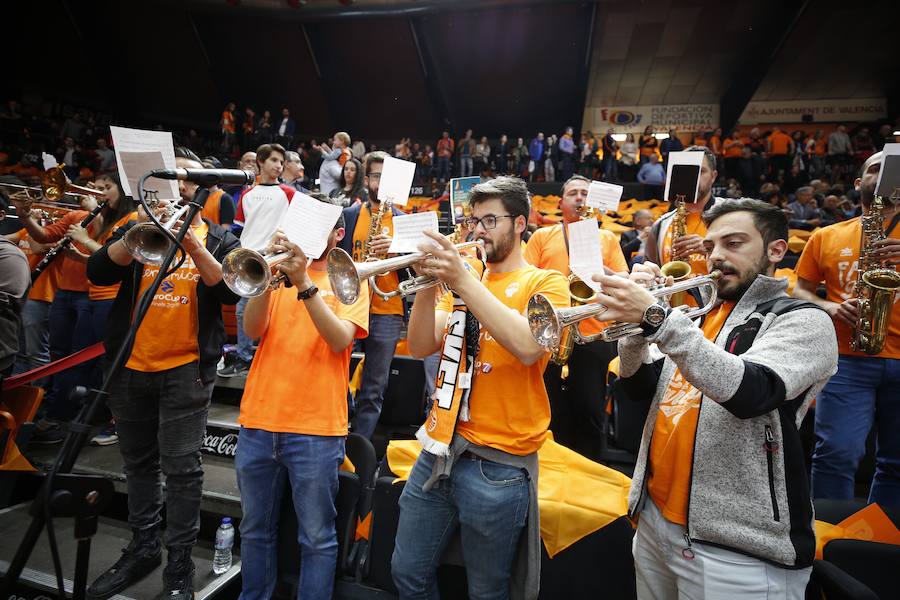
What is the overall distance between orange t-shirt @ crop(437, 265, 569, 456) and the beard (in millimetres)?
574

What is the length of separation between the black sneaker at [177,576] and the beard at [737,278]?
2.97m

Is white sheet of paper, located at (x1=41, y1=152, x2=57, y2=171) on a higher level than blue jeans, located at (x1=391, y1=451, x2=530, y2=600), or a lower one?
higher

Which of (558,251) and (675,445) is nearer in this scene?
(675,445)

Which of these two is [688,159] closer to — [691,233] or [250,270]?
[691,233]

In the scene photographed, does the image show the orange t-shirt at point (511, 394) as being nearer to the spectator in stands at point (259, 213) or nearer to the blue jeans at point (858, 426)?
the blue jeans at point (858, 426)

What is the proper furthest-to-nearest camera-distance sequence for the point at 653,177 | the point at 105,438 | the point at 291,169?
the point at 653,177 → the point at 291,169 → the point at 105,438

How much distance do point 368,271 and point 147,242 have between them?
1209 mm

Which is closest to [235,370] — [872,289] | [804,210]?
[872,289]

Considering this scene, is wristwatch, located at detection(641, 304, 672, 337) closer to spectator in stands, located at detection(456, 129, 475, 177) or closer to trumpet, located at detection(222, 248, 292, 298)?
trumpet, located at detection(222, 248, 292, 298)

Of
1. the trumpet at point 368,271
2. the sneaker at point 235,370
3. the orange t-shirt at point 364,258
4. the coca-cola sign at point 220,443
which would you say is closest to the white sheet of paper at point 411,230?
the trumpet at point 368,271

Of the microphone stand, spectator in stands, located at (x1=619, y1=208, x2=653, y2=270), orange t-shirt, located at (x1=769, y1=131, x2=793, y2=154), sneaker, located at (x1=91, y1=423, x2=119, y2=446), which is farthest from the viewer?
orange t-shirt, located at (x1=769, y1=131, x2=793, y2=154)

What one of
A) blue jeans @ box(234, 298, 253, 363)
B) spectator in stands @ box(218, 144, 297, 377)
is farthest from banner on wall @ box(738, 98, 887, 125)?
blue jeans @ box(234, 298, 253, 363)

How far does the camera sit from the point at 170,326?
2.68 meters

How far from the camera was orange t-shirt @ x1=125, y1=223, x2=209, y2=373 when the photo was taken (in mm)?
2627
